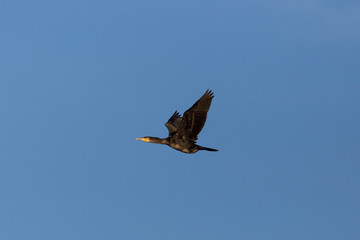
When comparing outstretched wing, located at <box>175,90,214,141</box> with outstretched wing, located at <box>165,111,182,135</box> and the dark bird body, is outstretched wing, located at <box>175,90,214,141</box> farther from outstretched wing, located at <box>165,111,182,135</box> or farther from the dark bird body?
outstretched wing, located at <box>165,111,182,135</box>

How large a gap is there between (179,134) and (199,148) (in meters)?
1.54

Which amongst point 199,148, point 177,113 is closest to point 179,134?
point 199,148

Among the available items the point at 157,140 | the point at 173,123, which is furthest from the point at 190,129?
the point at 173,123

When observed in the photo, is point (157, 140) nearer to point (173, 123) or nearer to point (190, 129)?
point (190, 129)

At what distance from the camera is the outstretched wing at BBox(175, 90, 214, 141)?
135 ft

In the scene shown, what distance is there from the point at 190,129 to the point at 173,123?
18.5 ft

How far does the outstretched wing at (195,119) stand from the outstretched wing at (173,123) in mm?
3545

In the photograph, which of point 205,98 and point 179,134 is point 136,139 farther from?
point 205,98

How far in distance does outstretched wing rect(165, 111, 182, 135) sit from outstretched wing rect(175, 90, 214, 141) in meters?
3.55

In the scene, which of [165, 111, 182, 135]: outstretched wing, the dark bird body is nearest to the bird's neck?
the dark bird body

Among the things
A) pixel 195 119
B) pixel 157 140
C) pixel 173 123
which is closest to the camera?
pixel 195 119

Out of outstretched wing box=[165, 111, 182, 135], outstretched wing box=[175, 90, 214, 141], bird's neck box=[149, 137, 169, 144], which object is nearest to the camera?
outstretched wing box=[175, 90, 214, 141]

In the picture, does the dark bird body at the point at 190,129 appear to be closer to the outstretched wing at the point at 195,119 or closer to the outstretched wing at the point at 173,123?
the outstretched wing at the point at 195,119

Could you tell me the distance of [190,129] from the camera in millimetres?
42469
